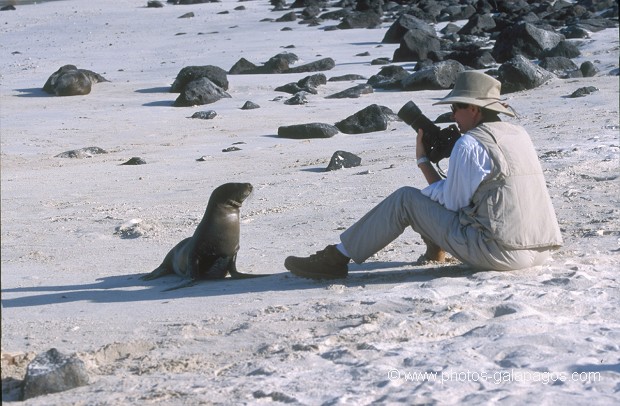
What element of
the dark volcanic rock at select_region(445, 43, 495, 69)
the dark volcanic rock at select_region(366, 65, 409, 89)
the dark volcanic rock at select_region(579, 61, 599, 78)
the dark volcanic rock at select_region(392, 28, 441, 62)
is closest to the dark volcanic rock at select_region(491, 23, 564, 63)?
the dark volcanic rock at select_region(445, 43, 495, 69)

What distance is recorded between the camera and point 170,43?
20734mm

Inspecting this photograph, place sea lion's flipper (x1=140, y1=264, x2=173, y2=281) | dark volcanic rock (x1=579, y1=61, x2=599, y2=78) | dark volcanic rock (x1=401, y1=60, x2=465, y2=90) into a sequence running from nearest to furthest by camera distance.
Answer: sea lion's flipper (x1=140, y1=264, x2=173, y2=281)
dark volcanic rock (x1=401, y1=60, x2=465, y2=90)
dark volcanic rock (x1=579, y1=61, x2=599, y2=78)

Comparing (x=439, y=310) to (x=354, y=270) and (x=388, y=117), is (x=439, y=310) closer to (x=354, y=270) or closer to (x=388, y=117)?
(x=354, y=270)

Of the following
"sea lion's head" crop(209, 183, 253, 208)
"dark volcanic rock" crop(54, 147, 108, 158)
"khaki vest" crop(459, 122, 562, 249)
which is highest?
"khaki vest" crop(459, 122, 562, 249)

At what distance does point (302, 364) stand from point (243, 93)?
10.9m

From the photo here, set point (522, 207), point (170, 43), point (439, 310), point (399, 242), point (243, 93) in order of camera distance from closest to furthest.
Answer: point (439, 310)
point (522, 207)
point (399, 242)
point (243, 93)
point (170, 43)

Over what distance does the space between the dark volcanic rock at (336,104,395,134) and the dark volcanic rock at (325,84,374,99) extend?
2.30m

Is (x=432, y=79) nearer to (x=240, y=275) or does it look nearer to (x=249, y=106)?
(x=249, y=106)

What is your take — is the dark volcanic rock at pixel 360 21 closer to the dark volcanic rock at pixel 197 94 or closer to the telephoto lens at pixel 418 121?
the dark volcanic rock at pixel 197 94

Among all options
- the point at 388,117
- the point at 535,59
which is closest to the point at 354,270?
the point at 388,117

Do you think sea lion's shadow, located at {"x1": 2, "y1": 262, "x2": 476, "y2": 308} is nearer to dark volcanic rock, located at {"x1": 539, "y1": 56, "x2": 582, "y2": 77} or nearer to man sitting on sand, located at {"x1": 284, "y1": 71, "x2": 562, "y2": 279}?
man sitting on sand, located at {"x1": 284, "y1": 71, "x2": 562, "y2": 279}

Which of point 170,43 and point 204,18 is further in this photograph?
point 204,18

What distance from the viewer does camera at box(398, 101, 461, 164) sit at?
5.66 m

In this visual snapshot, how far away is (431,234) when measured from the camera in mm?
5469
